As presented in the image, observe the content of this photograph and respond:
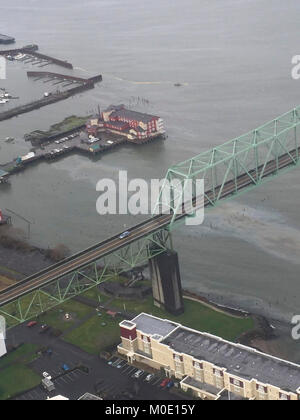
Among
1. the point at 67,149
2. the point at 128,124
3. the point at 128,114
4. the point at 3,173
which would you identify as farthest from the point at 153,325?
the point at 128,114

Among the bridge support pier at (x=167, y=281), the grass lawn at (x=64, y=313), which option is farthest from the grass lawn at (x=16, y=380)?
the bridge support pier at (x=167, y=281)

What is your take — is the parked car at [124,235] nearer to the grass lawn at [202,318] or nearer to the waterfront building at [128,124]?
the grass lawn at [202,318]

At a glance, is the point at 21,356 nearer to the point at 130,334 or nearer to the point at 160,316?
the point at 130,334

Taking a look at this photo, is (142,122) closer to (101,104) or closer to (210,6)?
(101,104)

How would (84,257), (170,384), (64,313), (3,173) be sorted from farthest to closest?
1. (3,173)
2. (64,313)
3. (84,257)
4. (170,384)

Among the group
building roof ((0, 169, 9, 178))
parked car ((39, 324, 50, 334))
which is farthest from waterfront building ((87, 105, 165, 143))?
parked car ((39, 324, 50, 334))

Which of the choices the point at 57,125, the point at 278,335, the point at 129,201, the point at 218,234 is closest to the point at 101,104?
the point at 57,125

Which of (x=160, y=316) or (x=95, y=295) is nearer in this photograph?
(x=160, y=316)
